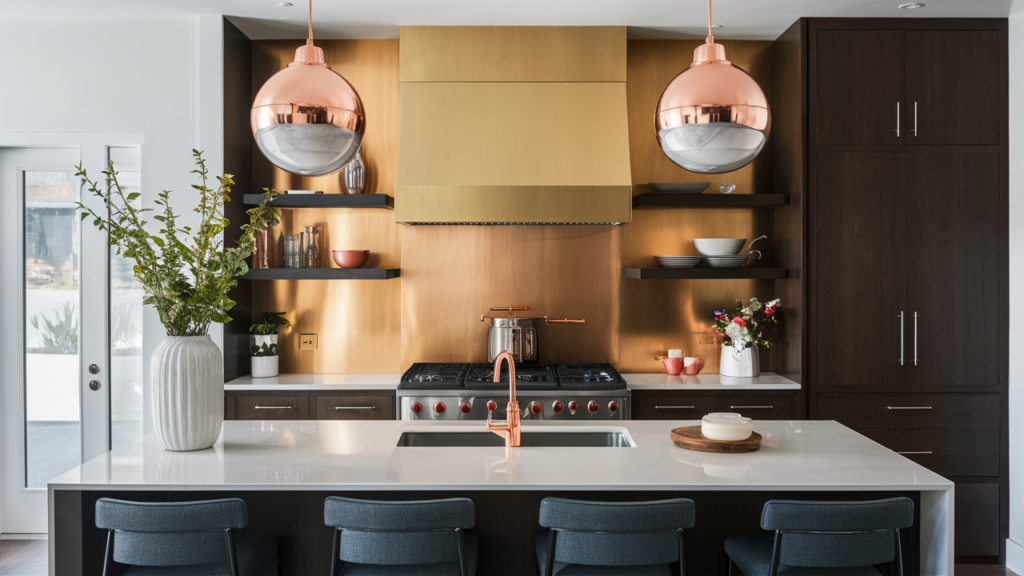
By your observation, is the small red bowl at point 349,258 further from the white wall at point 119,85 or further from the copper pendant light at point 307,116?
the copper pendant light at point 307,116

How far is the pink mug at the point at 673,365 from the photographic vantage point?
3.98 metres

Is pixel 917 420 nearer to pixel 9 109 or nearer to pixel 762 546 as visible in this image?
pixel 762 546

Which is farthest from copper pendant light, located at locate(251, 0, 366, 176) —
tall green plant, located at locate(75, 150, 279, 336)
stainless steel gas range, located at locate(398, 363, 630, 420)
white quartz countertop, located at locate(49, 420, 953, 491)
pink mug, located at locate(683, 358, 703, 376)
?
pink mug, located at locate(683, 358, 703, 376)

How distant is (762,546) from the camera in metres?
2.06

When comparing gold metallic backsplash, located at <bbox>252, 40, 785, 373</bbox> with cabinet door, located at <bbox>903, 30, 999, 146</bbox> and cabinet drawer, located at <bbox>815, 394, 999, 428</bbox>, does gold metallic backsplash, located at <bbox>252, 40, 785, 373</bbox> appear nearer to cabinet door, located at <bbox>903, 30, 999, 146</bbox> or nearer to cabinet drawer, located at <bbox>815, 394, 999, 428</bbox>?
cabinet drawer, located at <bbox>815, 394, 999, 428</bbox>

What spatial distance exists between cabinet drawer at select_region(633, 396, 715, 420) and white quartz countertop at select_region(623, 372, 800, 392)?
0.07 meters

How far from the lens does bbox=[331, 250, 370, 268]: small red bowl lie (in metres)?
3.92

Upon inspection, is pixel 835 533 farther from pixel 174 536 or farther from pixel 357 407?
pixel 357 407

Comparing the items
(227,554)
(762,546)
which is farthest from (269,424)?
(762,546)

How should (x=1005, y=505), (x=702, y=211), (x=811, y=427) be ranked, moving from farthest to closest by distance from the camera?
(x=702, y=211) → (x=1005, y=505) → (x=811, y=427)

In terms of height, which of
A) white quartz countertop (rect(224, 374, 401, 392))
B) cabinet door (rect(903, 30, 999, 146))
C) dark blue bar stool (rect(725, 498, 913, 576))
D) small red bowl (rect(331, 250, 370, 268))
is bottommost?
dark blue bar stool (rect(725, 498, 913, 576))

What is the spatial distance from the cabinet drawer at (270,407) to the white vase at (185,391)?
136 centimetres

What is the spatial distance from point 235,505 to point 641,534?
1.07 m

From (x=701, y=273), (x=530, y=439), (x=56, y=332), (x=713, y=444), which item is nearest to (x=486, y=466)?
(x=530, y=439)
